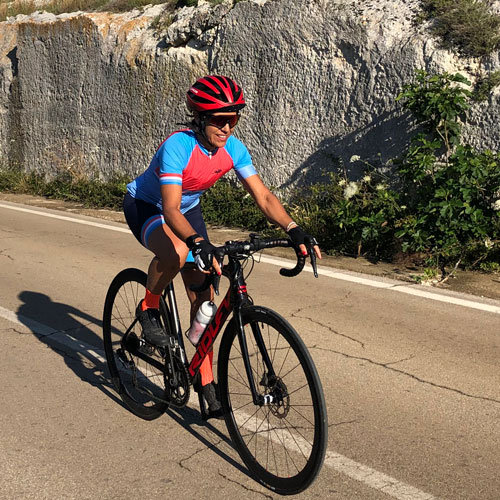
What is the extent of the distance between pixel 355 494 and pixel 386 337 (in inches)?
95.7

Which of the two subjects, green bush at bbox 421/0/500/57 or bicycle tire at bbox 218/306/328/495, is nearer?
bicycle tire at bbox 218/306/328/495

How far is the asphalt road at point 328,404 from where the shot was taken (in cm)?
371

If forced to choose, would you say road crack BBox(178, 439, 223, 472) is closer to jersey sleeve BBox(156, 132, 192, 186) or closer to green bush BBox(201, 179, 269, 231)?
jersey sleeve BBox(156, 132, 192, 186)

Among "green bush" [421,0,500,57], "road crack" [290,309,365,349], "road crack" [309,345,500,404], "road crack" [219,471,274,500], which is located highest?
"green bush" [421,0,500,57]

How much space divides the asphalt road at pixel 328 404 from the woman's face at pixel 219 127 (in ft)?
5.35

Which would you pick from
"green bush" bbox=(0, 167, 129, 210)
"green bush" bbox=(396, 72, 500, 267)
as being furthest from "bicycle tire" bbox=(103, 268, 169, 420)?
"green bush" bbox=(0, 167, 129, 210)

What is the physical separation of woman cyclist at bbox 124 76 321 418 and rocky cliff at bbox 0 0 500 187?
Answer: 222 inches

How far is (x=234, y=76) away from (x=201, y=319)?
29.5 ft

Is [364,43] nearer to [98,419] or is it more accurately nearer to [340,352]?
[340,352]

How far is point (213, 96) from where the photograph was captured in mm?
3814

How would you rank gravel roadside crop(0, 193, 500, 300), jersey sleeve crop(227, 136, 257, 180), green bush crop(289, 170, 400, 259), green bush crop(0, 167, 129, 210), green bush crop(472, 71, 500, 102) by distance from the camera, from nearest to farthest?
jersey sleeve crop(227, 136, 257, 180)
gravel roadside crop(0, 193, 500, 300)
green bush crop(289, 170, 400, 259)
green bush crop(472, 71, 500, 102)
green bush crop(0, 167, 129, 210)

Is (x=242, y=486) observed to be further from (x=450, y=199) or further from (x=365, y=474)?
(x=450, y=199)

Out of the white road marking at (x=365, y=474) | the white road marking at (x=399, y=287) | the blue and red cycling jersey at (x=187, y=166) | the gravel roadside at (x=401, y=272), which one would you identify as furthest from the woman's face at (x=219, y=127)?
the gravel roadside at (x=401, y=272)

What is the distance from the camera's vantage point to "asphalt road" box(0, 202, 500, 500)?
3705 millimetres
